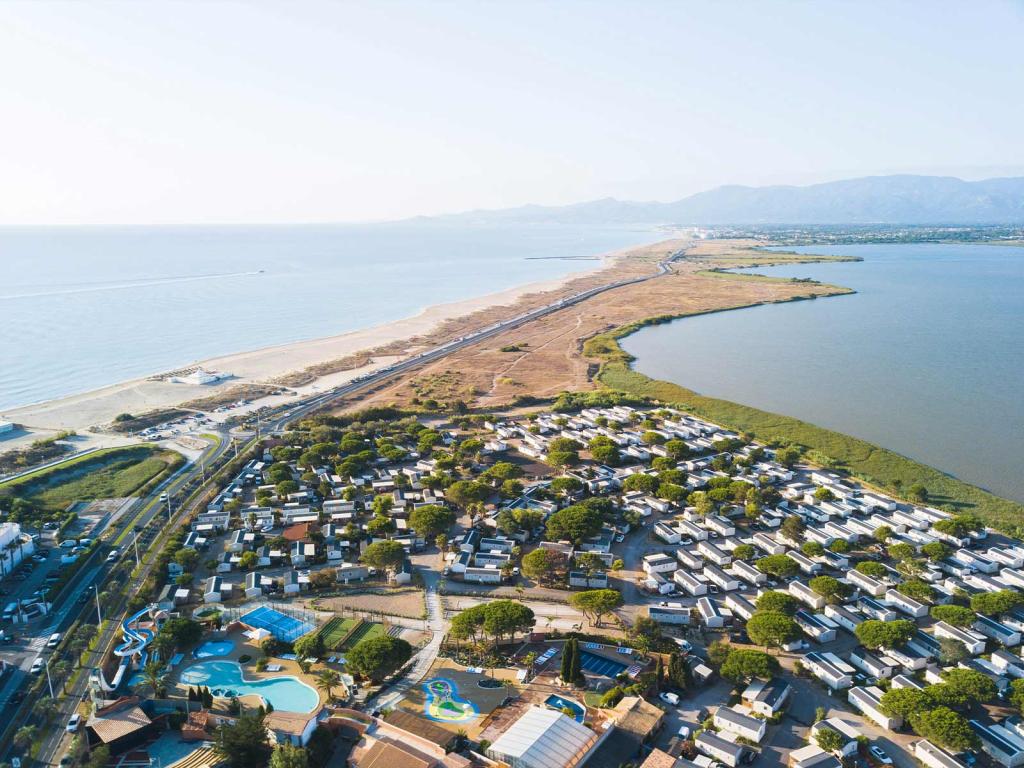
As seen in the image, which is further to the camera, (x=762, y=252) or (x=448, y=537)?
(x=762, y=252)

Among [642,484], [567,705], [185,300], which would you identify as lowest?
[567,705]

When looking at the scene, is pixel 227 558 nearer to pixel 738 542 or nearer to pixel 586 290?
pixel 738 542

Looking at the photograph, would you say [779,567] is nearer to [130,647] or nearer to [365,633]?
[365,633]

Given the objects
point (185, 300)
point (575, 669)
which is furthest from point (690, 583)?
point (185, 300)

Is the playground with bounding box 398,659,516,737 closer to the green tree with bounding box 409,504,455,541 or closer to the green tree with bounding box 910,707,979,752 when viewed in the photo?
the green tree with bounding box 409,504,455,541

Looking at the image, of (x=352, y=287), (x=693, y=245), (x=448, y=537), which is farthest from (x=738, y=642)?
(x=693, y=245)

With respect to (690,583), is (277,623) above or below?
above

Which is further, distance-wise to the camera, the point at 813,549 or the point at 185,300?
the point at 185,300
